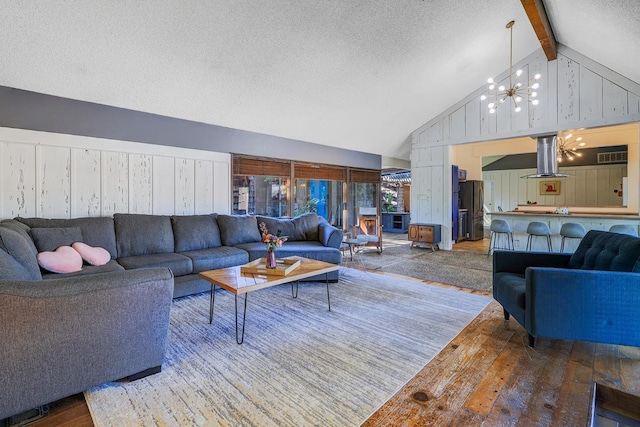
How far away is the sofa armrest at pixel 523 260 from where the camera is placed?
9.08 ft

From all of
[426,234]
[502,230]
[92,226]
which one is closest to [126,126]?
[92,226]

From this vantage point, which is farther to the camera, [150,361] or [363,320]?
[363,320]

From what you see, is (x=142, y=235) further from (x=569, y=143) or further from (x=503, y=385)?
(x=569, y=143)

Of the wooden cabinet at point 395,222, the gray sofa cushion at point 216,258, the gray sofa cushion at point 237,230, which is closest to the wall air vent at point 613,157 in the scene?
the wooden cabinet at point 395,222

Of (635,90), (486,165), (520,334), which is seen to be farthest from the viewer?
(486,165)

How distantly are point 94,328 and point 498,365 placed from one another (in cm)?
258

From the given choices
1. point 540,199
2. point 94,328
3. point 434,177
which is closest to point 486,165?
point 540,199

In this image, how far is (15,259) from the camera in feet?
6.76

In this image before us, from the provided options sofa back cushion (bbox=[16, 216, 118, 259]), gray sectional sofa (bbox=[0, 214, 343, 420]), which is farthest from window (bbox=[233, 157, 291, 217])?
gray sectional sofa (bbox=[0, 214, 343, 420])

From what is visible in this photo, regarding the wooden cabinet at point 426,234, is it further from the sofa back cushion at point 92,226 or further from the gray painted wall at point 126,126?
the sofa back cushion at point 92,226

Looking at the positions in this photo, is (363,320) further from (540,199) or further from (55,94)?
(540,199)

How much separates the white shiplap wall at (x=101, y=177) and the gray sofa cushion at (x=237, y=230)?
0.64 meters

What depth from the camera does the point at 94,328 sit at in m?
1.66

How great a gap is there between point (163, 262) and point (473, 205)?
8.04 metres
